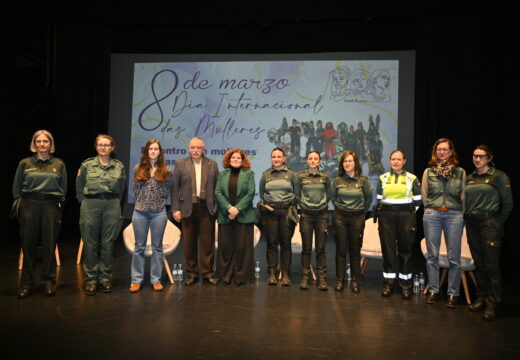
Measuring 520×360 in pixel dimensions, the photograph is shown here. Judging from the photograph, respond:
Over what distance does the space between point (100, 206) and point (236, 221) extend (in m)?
1.29

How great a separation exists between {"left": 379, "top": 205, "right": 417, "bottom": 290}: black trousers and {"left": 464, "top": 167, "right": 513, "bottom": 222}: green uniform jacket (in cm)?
51

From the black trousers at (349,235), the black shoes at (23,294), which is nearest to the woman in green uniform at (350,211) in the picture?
the black trousers at (349,235)

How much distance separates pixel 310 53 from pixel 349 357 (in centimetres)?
613

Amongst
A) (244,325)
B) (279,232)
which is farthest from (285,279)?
(244,325)

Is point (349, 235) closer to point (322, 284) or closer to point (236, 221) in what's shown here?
point (322, 284)

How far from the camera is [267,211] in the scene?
4.26 meters

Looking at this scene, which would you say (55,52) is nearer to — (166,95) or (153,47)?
(153,47)

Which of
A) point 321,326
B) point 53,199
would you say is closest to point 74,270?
point 53,199

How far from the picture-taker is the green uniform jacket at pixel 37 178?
3.68 metres

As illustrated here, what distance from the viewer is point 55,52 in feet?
26.5

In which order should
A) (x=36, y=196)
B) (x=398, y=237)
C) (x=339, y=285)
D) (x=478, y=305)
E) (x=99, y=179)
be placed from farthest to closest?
(x=339, y=285) → (x=398, y=237) → (x=99, y=179) → (x=36, y=196) → (x=478, y=305)

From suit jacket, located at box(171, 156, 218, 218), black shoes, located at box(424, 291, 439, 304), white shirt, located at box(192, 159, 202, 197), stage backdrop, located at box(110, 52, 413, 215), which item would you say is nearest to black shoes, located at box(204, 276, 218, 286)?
suit jacket, located at box(171, 156, 218, 218)

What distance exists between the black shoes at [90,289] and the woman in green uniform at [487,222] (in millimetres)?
3245

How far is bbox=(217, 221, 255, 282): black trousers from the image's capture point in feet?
14.2
